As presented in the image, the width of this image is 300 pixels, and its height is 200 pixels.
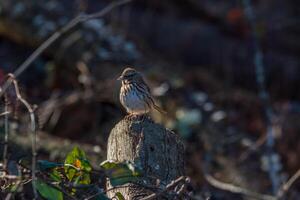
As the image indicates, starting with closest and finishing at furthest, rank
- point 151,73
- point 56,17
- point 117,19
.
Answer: point 151,73
point 56,17
point 117,19

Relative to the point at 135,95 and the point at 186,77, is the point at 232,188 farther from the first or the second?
the point at 186,77

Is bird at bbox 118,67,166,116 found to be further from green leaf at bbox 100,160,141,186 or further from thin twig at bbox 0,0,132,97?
green leaf at bbox 100,160,141,186

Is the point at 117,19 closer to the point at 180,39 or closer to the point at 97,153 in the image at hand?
the point at 180,39

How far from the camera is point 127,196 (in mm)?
3998

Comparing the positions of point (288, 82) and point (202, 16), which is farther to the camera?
point (202, 16)

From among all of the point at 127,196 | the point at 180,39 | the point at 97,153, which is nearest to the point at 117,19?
the point at 180,39

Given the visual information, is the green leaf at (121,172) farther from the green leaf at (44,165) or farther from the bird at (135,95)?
the bird at (135,95)

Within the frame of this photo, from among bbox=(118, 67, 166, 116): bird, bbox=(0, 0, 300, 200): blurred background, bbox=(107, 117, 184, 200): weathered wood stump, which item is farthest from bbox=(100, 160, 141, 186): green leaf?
bbox=(0, 0, 300, 200): blurred background

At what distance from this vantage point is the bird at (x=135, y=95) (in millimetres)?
6527

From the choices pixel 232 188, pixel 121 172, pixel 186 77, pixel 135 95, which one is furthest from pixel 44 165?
pixel 186 77

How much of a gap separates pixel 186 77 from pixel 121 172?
9147mm

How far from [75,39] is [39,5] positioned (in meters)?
1.12

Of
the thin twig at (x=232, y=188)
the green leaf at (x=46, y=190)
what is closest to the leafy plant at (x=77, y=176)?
the green leaf at (x=46, y=190)

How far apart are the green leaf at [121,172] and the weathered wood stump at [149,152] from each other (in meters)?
Answer: 0.26
